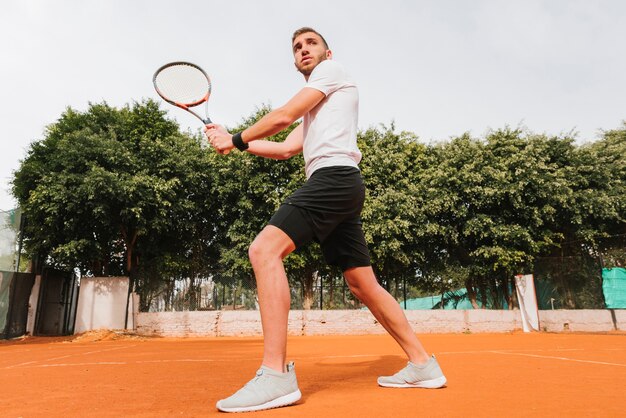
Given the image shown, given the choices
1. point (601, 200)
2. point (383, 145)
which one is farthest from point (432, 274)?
point (601, 200)

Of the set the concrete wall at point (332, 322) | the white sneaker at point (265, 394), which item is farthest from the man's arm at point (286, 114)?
the concrete wall at point (332, 322)

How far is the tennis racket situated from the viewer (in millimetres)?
4316

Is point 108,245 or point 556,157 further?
point 556,157

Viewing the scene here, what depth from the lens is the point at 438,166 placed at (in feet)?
55.3

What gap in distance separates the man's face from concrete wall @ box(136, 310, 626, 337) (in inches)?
517

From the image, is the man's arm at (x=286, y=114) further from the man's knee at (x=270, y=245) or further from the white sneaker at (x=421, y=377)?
the white sneaker at (x=421, y=377)

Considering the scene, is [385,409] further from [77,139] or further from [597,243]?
[597,243]

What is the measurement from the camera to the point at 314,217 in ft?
8.09

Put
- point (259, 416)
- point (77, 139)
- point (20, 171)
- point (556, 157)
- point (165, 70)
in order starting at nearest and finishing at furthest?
point (259, 416), point (165, 70), point (77, 139), point (20, 171), point (556, 157)

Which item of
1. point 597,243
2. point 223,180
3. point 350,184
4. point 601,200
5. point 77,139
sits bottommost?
point 350,184

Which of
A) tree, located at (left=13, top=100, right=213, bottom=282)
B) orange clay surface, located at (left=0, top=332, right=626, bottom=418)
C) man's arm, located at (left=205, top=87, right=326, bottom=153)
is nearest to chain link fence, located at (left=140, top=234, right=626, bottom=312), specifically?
tree, located at (left=13, top=100, right=213, bottom=282)

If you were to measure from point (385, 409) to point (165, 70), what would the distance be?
3.76 meters

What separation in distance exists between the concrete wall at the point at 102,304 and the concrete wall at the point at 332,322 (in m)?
0.73

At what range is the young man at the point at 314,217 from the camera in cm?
229
